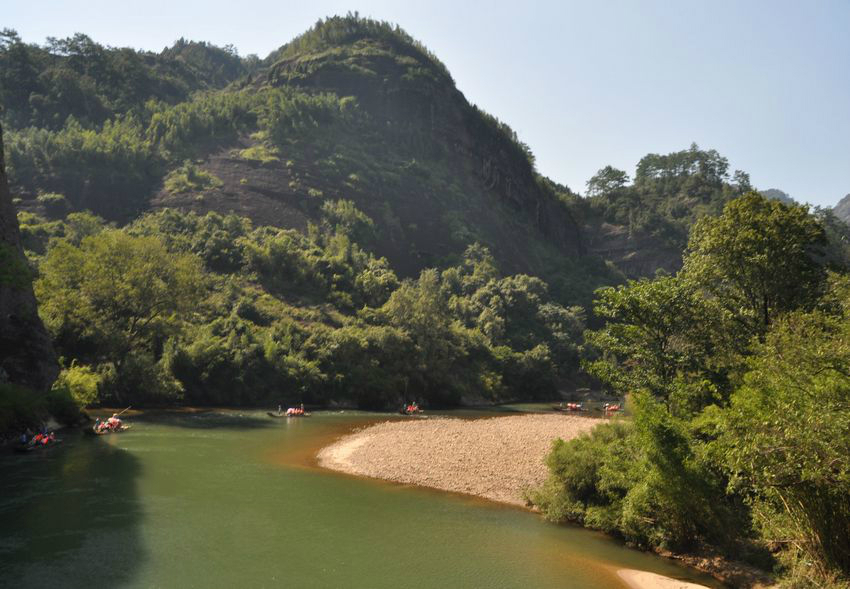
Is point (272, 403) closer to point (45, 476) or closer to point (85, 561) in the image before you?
point (45, 476)

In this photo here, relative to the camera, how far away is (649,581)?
19828mm

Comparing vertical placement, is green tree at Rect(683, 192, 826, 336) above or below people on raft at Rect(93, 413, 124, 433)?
above

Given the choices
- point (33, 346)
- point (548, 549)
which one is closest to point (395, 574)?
point (548, 549)

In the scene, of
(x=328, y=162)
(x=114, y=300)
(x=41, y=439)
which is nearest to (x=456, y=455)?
(x=41, y=439)

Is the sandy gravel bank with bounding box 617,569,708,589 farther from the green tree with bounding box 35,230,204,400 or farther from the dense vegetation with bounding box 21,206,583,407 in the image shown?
the green tree with bounding box 35,230,204,400

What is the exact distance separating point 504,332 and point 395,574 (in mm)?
90933

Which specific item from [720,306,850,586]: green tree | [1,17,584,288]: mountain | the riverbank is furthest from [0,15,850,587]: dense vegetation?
the riverbank

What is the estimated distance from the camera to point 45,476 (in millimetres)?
29656

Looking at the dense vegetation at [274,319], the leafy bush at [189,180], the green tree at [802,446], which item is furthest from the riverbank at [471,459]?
the leafy bush at [189,180]

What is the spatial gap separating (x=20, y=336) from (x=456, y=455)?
3509 centimetres

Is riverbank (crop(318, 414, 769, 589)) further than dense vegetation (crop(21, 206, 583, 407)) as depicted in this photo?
No

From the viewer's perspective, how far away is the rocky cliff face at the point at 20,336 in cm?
4288

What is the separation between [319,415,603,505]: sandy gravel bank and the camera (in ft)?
108

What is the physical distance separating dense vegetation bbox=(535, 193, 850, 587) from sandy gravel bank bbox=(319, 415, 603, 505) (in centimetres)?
570
